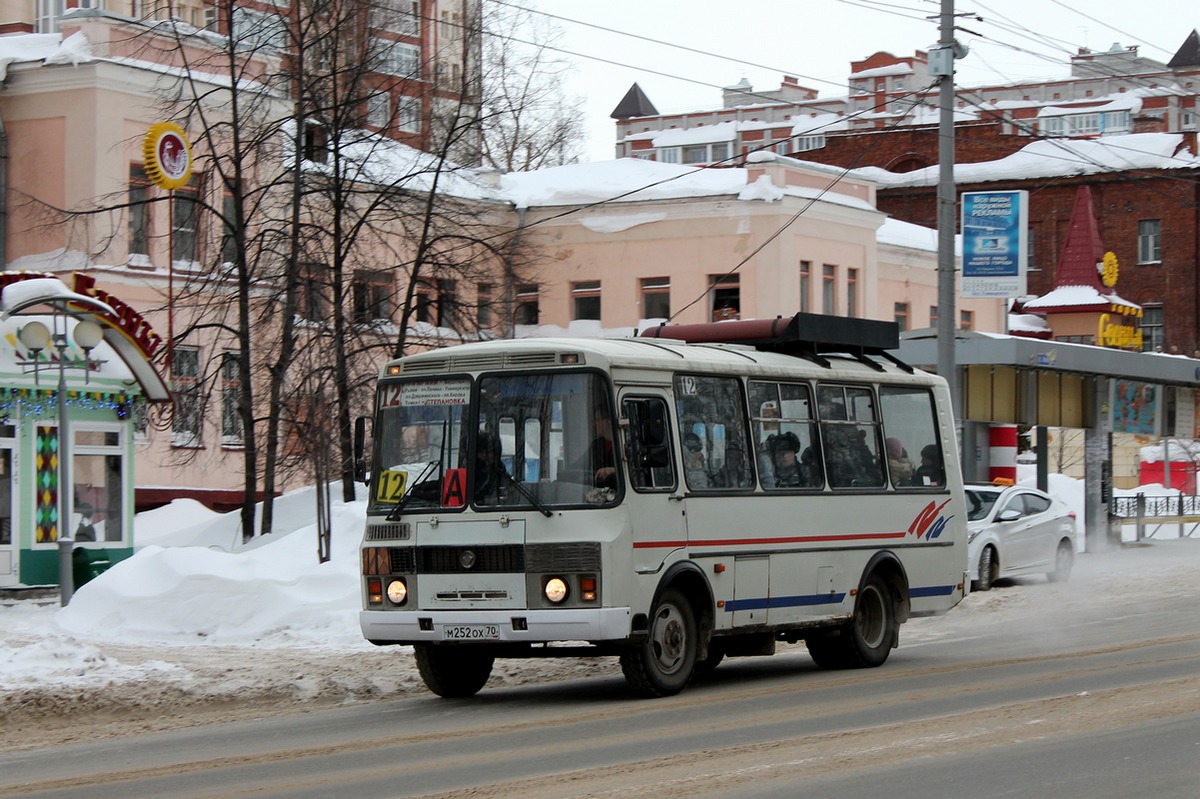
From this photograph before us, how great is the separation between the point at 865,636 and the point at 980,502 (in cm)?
1077

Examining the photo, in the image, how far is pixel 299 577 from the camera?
20.0 metres

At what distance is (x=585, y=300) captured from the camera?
167 feet

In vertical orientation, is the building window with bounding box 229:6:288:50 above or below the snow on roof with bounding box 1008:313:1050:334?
above

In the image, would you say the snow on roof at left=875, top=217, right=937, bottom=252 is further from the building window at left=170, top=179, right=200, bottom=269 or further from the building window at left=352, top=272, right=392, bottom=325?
the building window at left=170, top=179, right=200, bottom=269

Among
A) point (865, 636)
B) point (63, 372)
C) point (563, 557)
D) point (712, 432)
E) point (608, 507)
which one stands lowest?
point (865, 636)

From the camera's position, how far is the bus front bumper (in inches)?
500

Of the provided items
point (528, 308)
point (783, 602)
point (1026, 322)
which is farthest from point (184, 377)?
Result: point (1026, 322)

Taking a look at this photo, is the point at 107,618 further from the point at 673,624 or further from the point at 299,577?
the point at 673,624

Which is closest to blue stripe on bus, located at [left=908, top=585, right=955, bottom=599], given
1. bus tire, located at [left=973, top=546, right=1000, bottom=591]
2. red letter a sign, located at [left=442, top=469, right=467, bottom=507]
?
red letter a sign, located at [left=442, top=469, right=467, bottom=507]

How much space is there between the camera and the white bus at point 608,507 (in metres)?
13.0

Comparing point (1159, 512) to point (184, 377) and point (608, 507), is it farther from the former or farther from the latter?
point (608, 507)

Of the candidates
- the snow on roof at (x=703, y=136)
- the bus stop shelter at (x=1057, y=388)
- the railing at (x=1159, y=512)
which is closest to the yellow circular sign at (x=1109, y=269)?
the railing at (x=1159, y=512)

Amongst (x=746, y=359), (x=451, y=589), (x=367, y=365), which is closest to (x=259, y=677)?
(x=451, y=589)

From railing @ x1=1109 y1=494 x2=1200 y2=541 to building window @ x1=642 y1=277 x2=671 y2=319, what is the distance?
1357cm
